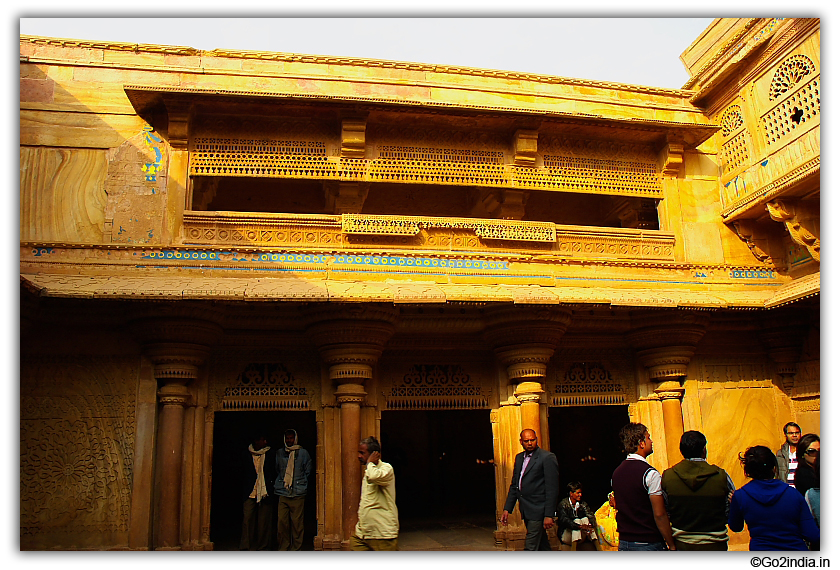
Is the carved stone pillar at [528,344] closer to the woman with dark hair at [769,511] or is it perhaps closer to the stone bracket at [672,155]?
the stone bracket at [672,155]

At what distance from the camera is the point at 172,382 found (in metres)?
6.13

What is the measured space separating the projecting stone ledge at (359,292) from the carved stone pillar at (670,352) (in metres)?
0.29

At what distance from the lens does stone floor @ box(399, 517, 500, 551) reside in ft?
23.6

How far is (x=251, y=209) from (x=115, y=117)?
200 cm

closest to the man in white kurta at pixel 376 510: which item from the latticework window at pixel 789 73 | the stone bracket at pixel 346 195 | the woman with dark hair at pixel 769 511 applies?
the woman with dark hair at pixel 769 511

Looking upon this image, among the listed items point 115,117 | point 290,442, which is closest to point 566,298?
point 290,442

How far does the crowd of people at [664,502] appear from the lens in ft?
10.7

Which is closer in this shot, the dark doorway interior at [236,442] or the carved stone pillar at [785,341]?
the carved stone pillar at [785,341]

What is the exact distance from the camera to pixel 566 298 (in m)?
6.25

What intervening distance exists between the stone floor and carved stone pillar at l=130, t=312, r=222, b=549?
2.52m

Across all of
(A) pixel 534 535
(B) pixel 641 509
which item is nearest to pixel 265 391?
(A) pixel 534 535

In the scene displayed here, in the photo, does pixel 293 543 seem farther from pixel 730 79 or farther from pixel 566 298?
pixel 730 79

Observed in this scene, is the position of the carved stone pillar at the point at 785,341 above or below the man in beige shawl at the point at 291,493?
above

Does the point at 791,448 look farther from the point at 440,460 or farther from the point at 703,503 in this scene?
the point at 440,460
